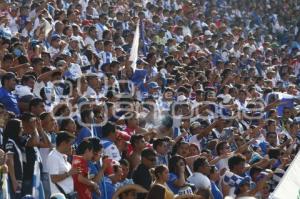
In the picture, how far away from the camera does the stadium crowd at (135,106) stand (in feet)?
25.3

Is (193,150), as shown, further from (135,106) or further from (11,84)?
(11,84)

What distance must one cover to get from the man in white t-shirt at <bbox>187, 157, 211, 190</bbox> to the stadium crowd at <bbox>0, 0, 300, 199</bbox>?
2 cm

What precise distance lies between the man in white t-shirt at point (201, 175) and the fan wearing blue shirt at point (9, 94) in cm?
222

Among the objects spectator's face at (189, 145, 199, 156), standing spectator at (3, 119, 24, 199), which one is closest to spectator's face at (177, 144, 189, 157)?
spectator's face at (189, 145, 199, 156)

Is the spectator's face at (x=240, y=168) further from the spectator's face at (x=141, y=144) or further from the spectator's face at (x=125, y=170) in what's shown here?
the spectator's face at (x=125, y=170)

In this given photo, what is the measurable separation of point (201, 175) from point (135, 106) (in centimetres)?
284

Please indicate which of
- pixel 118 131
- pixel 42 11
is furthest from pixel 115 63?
pixel 118 131

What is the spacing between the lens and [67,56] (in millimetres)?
12547

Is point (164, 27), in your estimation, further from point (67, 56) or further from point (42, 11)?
point (67, 56)

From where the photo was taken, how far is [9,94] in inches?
375

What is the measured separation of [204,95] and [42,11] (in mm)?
3535

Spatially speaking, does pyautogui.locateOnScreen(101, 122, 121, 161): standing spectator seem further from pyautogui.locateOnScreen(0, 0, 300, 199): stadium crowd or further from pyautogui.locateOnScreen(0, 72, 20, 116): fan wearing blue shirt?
pyautogui.locateOnScreen(0, 72, 20, 116): fan wearing blue shirt

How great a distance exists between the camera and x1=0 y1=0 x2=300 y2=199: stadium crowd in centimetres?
772

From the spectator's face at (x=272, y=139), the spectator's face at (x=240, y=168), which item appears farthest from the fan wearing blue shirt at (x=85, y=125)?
the spectator's face at (x=272, y=139)
